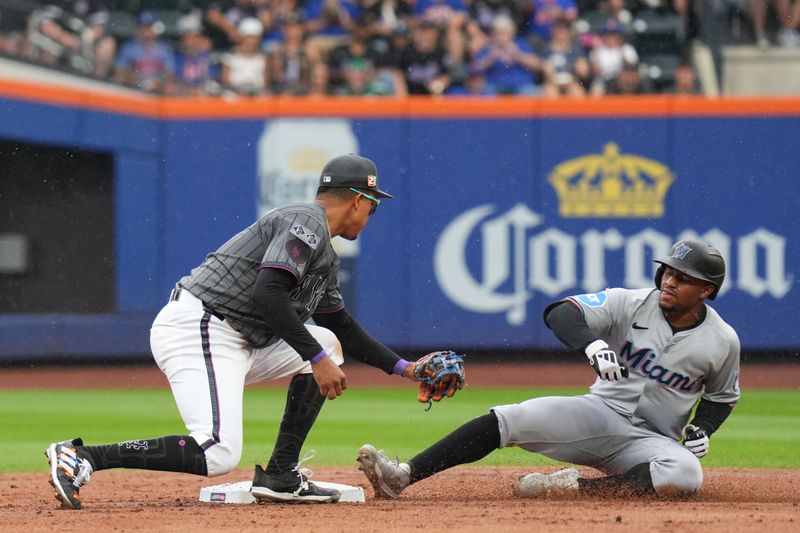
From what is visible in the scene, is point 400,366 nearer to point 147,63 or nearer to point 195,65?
point 195,65

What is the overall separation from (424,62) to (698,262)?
910 cm

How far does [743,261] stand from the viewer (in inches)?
501

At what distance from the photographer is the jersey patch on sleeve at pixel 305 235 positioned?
4531 mm

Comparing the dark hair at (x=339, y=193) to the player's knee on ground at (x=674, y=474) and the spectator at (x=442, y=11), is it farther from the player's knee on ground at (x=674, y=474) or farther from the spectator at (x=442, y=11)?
the spectator at (x=442, y=11)

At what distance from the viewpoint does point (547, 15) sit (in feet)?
46.6

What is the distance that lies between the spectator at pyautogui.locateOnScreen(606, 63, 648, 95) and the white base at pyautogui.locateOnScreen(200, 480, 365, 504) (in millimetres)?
8847

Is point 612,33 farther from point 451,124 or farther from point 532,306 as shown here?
point 532,306

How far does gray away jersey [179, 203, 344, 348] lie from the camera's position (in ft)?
15.1

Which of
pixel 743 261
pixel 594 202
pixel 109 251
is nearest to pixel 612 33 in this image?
pixel 594 202

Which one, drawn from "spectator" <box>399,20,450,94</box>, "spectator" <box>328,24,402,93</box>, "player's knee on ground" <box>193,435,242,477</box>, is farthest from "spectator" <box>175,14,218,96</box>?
"player's knee on ground" <box>193,435,242,477</box>

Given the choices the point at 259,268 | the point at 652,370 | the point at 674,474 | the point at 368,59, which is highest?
the point at 368,59

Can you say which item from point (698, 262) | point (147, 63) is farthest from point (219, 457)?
point (147, 63)

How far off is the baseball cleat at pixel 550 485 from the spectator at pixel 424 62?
8.70m

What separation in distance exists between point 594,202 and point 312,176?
9.91ft
